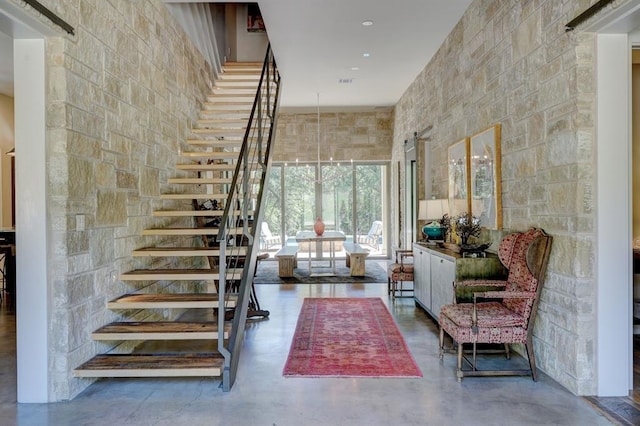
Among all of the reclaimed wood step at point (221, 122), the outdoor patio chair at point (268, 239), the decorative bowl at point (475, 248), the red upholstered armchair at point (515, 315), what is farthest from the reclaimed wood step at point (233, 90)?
the red upholstered armchair at point (515, 315)

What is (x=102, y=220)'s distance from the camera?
3.53m

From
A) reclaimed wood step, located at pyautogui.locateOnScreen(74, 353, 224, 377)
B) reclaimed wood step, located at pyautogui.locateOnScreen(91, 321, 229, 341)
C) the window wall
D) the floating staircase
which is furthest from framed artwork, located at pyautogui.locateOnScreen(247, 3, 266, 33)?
reclaimed wood step, located at pyautogui.locateOnScreen(74, 353, 224, 377)

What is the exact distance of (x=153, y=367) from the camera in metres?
3.13

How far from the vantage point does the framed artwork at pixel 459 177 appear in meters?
4.97

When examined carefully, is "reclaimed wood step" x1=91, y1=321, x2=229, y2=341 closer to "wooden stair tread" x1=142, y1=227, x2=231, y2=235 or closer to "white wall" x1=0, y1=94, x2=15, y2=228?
"wooden stair tread" x1=142, y1=227, x2=231, y2=235

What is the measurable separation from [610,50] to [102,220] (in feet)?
12.9

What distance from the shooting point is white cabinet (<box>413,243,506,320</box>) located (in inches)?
158

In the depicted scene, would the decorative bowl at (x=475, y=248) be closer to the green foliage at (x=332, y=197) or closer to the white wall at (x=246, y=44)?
the green foliage at (x=332, y=197)

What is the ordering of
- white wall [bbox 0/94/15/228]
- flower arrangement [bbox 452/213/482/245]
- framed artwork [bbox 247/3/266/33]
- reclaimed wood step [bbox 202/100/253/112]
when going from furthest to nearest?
framed artwork [bbox 247/3/266/33] → white wall [bbox 0/94/15/228] → reclaimed wood step [bbox 202/100/253/112] → flower arrangement [bbox 452/213/482/245]

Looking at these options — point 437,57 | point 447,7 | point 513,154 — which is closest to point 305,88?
point 437,57

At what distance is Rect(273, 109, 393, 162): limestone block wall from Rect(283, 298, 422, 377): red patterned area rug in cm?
546

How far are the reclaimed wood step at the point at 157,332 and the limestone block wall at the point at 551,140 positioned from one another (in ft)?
8.12

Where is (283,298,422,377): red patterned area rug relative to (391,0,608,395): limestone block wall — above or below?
below

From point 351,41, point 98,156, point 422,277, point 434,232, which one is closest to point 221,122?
point 351,41
